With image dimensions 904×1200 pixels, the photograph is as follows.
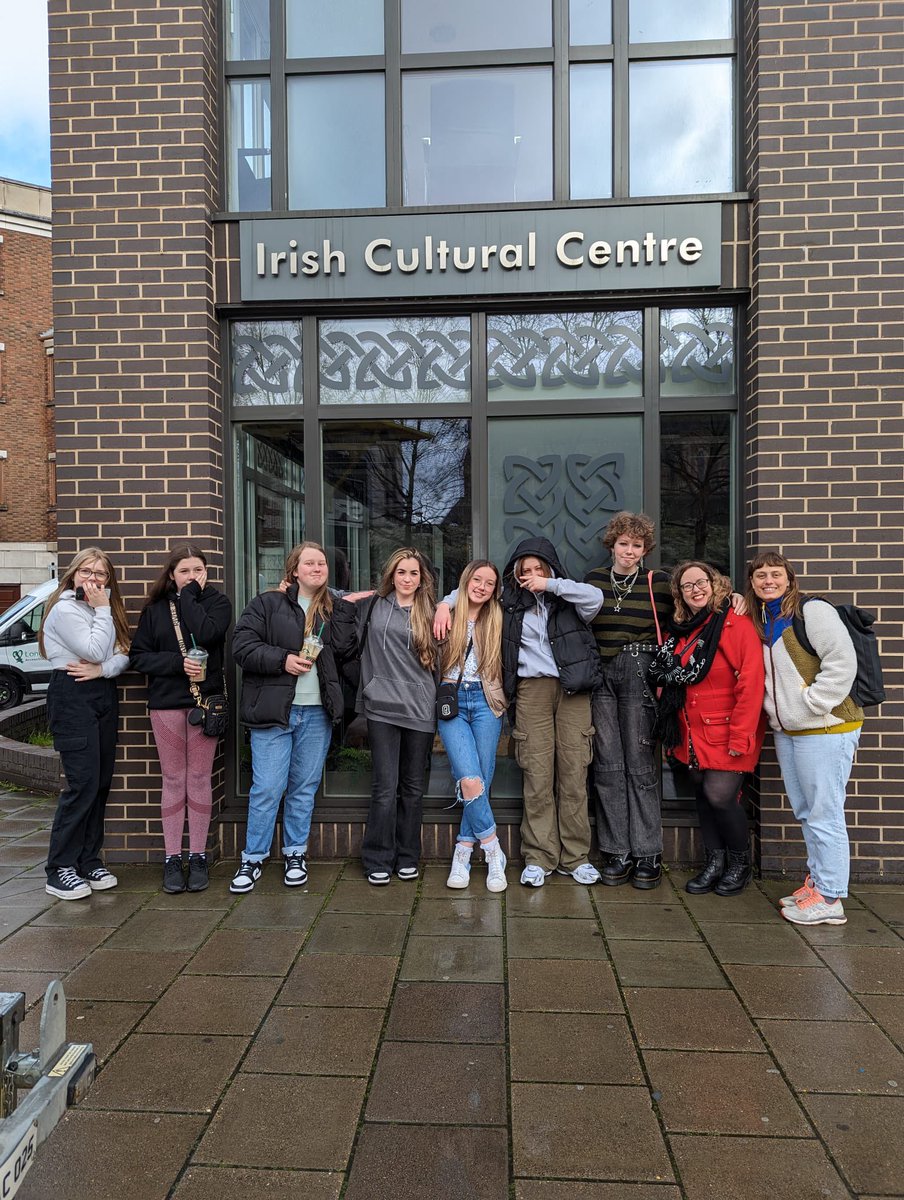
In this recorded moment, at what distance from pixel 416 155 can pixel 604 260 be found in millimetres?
1368

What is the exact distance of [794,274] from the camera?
15.9ft

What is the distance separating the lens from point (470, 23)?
5.20 meters

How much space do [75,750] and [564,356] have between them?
3.62 m

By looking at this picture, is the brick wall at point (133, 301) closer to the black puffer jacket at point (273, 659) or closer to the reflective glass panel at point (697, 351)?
the black puffer jacket at point (273, 659)

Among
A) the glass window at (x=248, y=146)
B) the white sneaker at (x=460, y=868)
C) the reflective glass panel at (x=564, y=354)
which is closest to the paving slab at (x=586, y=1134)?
the white sneaker at (x=460, y=868)

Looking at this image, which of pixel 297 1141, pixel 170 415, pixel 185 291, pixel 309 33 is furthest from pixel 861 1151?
pixel 309 33

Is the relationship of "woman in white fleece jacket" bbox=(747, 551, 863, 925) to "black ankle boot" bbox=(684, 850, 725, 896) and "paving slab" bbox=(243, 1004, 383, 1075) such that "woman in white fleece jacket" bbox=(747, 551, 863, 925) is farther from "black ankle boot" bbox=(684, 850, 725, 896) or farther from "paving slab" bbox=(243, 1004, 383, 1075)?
"paving slab" bbox=(243, 1004, 383, 1075)

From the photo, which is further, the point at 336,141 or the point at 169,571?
the point at 336,141

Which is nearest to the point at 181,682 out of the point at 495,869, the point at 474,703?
the point at 474,703

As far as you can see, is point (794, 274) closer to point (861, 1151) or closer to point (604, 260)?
point (604, 260)

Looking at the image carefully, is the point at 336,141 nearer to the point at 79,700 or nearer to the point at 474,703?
the point at 474,703

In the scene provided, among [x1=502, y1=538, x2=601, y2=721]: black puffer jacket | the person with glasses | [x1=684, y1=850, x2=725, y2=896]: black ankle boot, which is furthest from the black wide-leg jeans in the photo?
[x1=684, y1=850, x2=725, y2=896]: black ankle boot

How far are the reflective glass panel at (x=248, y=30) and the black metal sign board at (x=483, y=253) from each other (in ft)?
3.69

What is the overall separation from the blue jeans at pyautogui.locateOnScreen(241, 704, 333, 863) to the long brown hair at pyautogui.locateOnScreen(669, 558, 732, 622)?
2.08m
